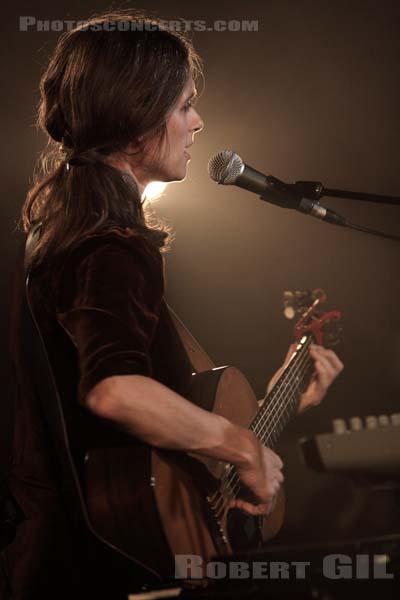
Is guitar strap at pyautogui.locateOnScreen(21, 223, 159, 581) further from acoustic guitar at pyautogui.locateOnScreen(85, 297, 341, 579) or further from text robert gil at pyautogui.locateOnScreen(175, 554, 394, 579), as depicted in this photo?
text robert gil at pyautogui.locateOnScreen(175, 554, 394, 579)

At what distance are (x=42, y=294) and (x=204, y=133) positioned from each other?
4.89 feet

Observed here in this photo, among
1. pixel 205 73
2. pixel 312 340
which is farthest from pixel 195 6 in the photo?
pixel 312 340

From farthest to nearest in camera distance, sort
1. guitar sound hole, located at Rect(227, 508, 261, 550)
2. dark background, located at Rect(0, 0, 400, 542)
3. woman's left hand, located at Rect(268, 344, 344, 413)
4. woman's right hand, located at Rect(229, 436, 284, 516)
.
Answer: dark background, located at Rect(0, 0, 400, 542) < woman's left hand, located at Rect(268, 344, 344, 413) < guitar sound hole, located at Rect(227, 508, 261, 550) < woman's right hand, located at Rect(229, 436, 284, 516)

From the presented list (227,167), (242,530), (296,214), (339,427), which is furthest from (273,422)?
(296,214)

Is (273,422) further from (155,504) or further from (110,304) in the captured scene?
(110,304)

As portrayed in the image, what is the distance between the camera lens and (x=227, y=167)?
1.65 meters

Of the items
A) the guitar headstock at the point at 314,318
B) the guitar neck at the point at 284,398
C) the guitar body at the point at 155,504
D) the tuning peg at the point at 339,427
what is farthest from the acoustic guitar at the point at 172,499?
the guitar headstock at the point at 314,318

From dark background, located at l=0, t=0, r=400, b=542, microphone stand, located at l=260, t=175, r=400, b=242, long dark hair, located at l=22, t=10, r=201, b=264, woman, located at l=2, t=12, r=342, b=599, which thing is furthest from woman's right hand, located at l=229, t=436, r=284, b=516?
dark background, located at l=0, t=0, r=400, b=542

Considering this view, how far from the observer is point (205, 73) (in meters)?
2.62

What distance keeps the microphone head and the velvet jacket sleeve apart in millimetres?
421

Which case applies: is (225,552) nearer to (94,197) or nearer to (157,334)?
(157,334)

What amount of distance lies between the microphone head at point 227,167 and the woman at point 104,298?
4.4 inches

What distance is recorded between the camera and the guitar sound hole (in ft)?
4.87

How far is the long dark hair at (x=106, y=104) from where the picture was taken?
1.42 metres
